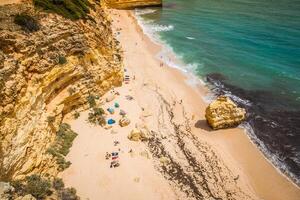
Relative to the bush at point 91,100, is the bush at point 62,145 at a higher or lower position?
lower

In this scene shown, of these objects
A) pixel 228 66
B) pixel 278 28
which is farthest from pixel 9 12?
pixel 278 28

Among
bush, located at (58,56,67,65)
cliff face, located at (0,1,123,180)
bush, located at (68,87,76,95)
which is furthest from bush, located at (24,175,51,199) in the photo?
bush, located at (58,56,67,65)

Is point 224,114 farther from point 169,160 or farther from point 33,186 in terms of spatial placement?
point 33,186

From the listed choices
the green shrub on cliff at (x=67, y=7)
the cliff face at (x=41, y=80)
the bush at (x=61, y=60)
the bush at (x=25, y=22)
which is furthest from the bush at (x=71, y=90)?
the green shrub on cliff at (x=67, y=7)

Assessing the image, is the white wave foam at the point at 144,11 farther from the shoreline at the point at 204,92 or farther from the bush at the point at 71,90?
the bush at the point at 71,90

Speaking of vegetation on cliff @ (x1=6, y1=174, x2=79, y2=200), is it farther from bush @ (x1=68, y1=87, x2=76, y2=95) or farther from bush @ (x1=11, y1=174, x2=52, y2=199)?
bush @ (x1=68, y1=87, x2=76, y2=95)

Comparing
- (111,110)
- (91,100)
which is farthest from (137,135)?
(91,100)
